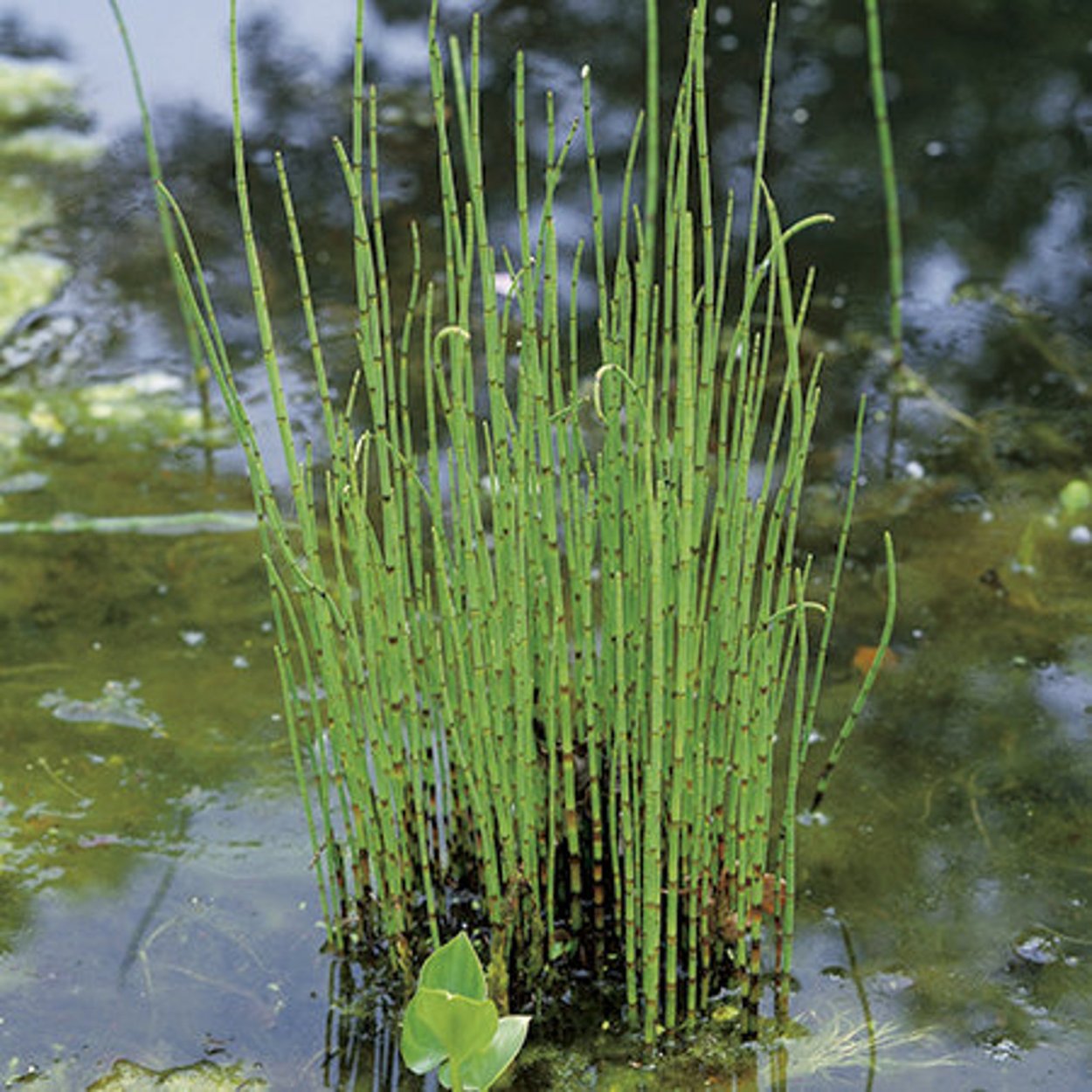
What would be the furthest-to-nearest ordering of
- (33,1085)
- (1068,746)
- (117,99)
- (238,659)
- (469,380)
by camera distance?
(117,99) → (238,659) → (1068,746) → (33,1085) → (469,380)

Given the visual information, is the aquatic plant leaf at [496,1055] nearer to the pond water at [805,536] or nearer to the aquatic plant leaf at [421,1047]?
the aquatic plant leaf at [421,1047]

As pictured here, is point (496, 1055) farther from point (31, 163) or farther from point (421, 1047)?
point (31, 163)

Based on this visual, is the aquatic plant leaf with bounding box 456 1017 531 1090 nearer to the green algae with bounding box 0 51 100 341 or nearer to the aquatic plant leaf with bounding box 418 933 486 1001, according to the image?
the aquatic plant leaf with bounding box 418 933 486 1001

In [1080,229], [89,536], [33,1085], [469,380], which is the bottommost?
[33,1085]

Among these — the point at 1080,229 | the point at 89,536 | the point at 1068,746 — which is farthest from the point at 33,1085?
the point at 1080,229

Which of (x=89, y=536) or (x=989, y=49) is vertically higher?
(x=989, y=49)

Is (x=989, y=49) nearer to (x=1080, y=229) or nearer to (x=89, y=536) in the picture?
(x=1080, y=229)

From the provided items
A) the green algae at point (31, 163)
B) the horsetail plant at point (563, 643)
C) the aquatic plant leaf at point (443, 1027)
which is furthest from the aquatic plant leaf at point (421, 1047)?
the green algae at point (31, 163)

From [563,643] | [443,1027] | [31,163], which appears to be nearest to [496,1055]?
[443,1027]
